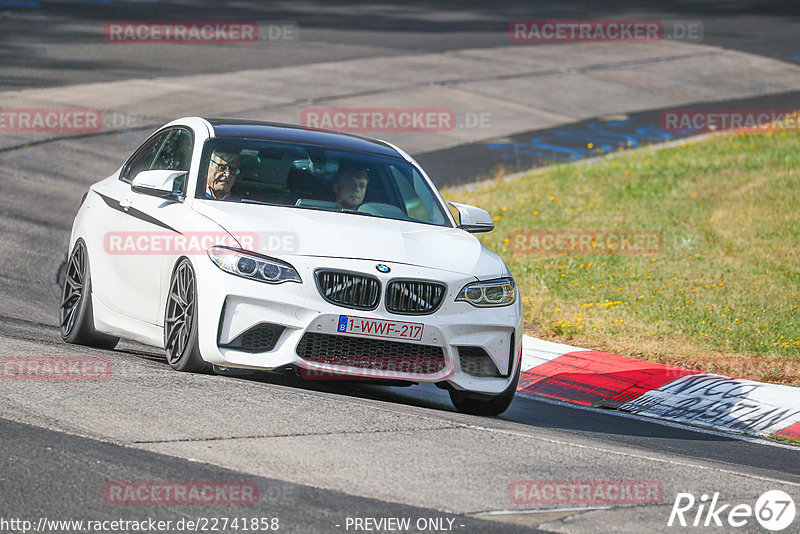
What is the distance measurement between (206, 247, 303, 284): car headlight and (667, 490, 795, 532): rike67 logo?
257cm

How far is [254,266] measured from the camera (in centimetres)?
722

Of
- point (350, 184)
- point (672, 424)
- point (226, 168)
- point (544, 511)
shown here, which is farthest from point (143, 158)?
point (544, 511)

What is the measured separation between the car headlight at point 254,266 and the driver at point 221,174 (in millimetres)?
843

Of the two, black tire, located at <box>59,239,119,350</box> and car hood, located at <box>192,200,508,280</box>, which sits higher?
car hood, located at <box>192,200,508,280</box>

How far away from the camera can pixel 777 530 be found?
5414 mm

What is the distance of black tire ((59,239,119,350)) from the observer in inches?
349

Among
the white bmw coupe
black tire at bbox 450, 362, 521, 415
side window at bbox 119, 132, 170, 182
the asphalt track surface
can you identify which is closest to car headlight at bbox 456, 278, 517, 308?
the white bmw coupe

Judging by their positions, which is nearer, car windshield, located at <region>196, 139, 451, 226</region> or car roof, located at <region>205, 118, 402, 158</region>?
car windshield, located at <region>196, 139, 451, 226</region>

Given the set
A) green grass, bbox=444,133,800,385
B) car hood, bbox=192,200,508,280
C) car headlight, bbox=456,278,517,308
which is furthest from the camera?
green grass, bbox=444,133,800,385

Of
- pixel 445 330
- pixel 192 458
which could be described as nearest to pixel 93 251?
pixel 445 330

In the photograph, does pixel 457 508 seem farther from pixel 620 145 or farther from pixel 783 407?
pixel 620 145

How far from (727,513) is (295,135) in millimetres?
4317

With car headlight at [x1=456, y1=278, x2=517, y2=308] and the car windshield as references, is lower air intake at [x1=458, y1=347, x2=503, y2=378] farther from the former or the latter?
the car windshield

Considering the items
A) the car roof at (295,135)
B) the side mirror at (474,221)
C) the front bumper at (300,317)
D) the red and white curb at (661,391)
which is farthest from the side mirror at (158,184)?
the red and white curb at (661,391)
